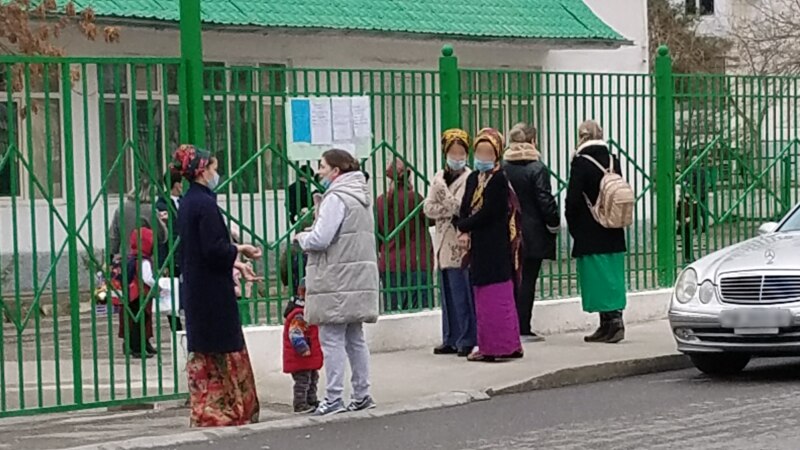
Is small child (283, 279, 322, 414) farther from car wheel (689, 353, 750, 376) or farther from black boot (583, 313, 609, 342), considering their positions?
black boot (583, 313, 609, 342)

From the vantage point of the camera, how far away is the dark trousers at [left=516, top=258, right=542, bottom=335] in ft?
43.5

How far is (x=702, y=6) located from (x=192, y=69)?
3967 centimetres

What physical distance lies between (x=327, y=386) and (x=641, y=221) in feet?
18.5

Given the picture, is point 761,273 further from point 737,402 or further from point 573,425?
point 573,425

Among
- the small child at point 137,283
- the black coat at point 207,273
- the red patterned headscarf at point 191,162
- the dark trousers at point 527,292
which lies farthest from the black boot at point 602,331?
the red patterned headscarf at point 191,162

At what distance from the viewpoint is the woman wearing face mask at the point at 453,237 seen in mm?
12430

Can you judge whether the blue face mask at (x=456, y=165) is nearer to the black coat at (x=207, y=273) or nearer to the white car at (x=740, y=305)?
the white car at (x=740, y=305)

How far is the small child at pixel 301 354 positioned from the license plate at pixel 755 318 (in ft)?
9.84

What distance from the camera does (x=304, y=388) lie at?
10422 mm

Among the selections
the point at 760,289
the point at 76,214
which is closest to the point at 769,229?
the point at 760,289

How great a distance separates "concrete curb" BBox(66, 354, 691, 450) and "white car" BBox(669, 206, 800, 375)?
2.00ft

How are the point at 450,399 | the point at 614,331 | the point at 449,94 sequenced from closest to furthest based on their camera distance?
the point at 450,399 < the point at 449,94 < the point at 614,331

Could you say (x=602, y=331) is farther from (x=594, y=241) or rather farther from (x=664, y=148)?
(x=664, y=148)

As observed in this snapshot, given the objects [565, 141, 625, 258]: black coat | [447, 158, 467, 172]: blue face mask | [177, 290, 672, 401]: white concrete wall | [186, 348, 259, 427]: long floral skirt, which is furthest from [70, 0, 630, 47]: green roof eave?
[186, 348, 259, 427]: long floral skirt
